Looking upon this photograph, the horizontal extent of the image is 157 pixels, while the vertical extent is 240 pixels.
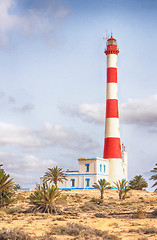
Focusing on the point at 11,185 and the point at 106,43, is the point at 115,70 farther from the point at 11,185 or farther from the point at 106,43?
the point at 11,185

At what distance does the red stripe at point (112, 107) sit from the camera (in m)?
56.2

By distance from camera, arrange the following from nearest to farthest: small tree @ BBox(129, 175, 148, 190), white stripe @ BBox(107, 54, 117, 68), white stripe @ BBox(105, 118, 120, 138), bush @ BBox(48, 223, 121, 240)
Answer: bush @ BBox(48, 223, 121, 240), white stripe @ BBox(105, 118, 120, 138), white stripe @ BBox(107, 54, 117, 68), small tree @ BBox(129, 175, 148, 190)

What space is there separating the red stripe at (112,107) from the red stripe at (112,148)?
13.3 feet

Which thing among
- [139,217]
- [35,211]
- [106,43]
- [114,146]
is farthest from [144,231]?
[106,43]

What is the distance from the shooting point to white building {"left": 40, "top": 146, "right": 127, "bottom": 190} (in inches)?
2239

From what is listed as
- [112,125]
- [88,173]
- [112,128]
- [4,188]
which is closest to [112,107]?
[112,125]

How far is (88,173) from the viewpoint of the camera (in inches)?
2277

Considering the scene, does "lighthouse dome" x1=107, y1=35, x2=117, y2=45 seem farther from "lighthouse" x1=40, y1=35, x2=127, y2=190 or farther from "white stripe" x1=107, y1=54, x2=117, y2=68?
"white stripe" x1=107, y1=54, x2=117, y2=68

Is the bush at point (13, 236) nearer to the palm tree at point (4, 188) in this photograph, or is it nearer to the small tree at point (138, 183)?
the palm tree at point (4, 188)

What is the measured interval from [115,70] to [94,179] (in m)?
18.8

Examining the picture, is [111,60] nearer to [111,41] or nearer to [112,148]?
[111,41]

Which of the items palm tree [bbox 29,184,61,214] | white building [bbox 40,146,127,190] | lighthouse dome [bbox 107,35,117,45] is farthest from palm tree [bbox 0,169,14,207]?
lighthouse dome [bbox 107,35,117,45]

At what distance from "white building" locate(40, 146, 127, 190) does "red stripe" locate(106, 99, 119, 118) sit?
7688 millimetres

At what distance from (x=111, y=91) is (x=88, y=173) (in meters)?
14.5
